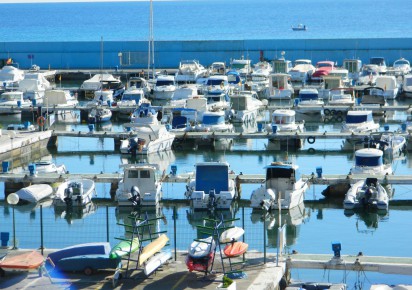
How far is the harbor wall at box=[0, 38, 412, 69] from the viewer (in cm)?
7300

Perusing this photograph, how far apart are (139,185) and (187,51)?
41984 mm

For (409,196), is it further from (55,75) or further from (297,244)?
(55,75)

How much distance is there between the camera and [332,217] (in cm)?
3284

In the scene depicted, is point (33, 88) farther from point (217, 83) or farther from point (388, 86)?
point (388, 86)

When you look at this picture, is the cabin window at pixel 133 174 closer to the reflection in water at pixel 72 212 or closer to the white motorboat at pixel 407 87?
the reflection in water at pixel 72 212

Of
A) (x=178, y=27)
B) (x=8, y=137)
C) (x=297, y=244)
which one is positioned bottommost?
(x=297, y=244)

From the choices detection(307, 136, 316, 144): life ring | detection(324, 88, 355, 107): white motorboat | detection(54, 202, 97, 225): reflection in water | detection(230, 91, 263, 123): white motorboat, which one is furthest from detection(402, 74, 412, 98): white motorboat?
detection(54, 202, 97, 225): reflection in water

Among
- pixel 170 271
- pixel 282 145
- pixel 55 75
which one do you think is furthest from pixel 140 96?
pixel 170 271

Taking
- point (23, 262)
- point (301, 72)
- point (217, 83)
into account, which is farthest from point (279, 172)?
point (301, 72)

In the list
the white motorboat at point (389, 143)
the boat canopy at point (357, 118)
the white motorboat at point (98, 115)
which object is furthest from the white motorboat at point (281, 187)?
the white motorboat at point (98, 115)

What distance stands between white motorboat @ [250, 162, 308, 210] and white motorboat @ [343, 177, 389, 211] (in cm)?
157

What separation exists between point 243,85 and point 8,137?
19.8 metres

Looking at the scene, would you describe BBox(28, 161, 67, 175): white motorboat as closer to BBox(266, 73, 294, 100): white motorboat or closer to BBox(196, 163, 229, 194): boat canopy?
BBox(196, 163, 229, 194): boat canopy

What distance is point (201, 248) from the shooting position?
21969 millimetres
